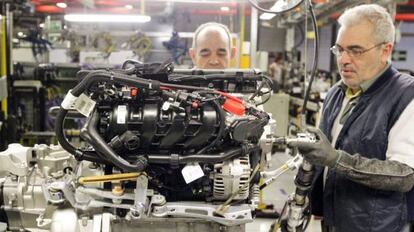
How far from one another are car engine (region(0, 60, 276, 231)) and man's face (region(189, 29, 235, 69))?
972 mm

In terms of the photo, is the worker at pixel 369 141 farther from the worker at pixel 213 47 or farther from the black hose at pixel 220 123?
the worker at pixel 213 47

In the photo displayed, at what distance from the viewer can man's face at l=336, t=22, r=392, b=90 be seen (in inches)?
61.7

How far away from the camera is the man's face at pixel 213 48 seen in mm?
2334

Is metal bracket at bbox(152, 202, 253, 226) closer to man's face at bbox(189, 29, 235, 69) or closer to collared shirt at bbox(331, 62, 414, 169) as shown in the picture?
collared shirt at bbox(331, 62, 414, 169)

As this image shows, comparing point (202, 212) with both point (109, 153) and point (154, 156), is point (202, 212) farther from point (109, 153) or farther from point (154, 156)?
point (109, 153)

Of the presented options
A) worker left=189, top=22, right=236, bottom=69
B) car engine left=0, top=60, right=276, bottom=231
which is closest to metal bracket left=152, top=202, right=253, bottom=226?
car engine left=0, top=60, right=276, bottom=231

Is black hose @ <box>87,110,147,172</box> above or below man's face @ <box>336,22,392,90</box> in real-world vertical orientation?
below

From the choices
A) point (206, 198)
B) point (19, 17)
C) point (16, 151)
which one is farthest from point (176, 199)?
point (19, 17)

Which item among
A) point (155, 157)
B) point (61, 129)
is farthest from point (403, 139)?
point (61, 129)

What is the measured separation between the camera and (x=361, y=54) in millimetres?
1580

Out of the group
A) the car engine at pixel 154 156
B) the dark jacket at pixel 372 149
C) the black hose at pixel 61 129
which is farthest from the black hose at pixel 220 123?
the dark jacket at pixel 372 149

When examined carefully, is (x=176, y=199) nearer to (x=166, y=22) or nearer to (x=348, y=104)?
(x=348, y=104)

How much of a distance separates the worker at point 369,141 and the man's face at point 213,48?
81 cm

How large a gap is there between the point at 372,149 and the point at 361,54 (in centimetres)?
39
